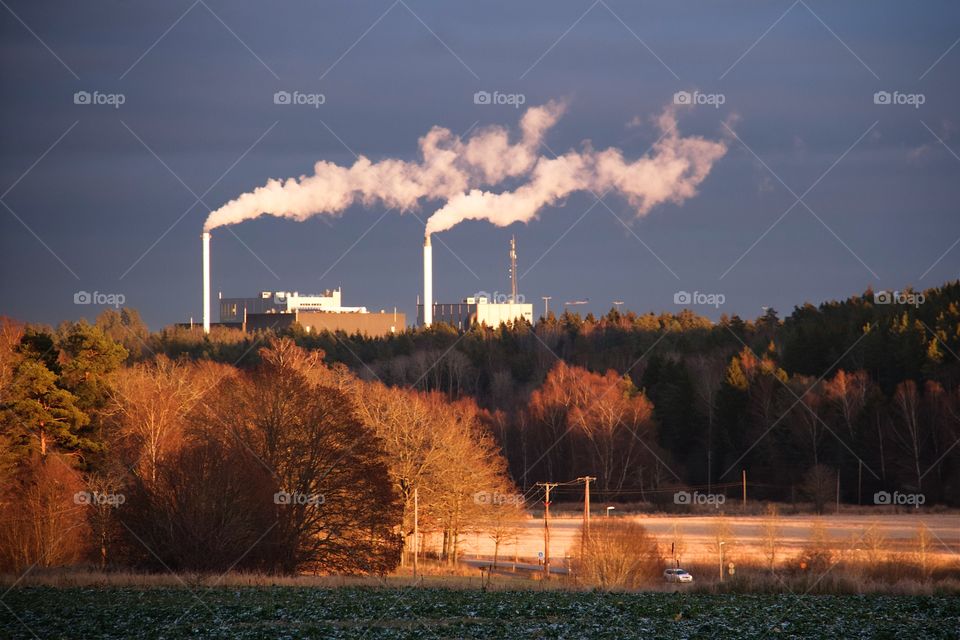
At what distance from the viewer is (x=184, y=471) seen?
42.8 meters

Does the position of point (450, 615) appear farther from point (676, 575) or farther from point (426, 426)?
point (426, 426)

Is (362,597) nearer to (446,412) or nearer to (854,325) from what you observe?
(446,412)

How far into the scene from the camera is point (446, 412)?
78750mm

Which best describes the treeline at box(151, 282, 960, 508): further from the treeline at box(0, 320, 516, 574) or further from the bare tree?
the treeline at box(0, 320, 516, 574)

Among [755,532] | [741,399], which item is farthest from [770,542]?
[741,399]

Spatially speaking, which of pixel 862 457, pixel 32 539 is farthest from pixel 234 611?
pixel 862 457

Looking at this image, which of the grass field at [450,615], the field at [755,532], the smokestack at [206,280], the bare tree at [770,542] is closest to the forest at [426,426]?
the smokestack at [206,280]

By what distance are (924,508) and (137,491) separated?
2378 inches

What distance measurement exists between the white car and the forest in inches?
501

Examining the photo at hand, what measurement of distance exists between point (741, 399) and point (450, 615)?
7713 cm

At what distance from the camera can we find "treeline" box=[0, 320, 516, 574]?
140ft

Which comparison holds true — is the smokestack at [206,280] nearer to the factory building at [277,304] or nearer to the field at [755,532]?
the factory building at [277,304]

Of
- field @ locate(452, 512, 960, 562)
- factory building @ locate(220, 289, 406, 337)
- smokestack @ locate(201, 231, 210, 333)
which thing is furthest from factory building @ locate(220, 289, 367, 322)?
field @ locate(452, 512, 960, 562)

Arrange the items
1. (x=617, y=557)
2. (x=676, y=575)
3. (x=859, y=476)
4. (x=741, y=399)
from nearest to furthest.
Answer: (x=617, y=557) < (x=676, y=575) < (x=859, y=476) < (x=741, y=399)
